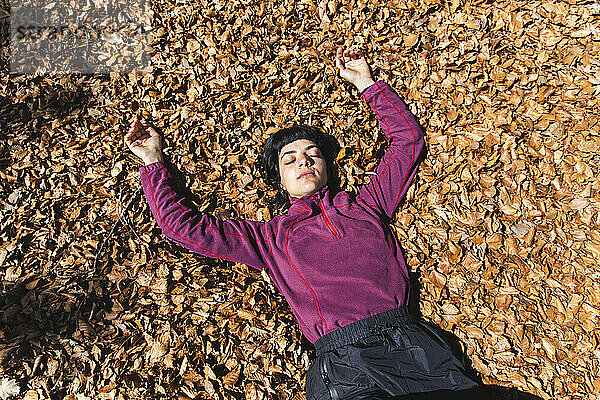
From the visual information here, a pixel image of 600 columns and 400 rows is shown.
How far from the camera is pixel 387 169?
10.1ft

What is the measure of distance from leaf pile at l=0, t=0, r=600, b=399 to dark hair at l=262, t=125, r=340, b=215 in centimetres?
10

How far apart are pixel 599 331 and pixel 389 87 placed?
2120 mm

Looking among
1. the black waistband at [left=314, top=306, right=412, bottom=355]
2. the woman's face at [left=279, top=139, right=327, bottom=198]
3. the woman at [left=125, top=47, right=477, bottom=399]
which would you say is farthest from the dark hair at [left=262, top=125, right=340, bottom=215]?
the black waistband at [left=314, top=306, right=412, bottom=355]

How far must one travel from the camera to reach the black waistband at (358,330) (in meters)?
2.53

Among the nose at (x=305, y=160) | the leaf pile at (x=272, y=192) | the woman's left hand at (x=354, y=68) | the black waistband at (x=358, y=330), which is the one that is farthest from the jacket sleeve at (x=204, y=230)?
the woman's left hand at (x=354, y=68)

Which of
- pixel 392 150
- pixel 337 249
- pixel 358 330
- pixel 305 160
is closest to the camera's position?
pixel 358 330

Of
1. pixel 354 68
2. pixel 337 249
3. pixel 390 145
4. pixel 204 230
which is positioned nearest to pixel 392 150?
pixel 390 145

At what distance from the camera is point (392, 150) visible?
3.15 metres

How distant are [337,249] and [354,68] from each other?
152cm

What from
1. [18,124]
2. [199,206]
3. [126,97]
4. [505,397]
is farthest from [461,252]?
[18,124]

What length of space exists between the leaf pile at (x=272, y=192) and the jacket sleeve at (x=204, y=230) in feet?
0.66

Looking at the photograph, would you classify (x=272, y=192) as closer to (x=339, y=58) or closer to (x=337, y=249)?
(x=337, y=249)

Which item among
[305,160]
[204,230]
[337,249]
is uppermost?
[305,160]

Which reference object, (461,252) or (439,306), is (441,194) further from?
(439,306)
